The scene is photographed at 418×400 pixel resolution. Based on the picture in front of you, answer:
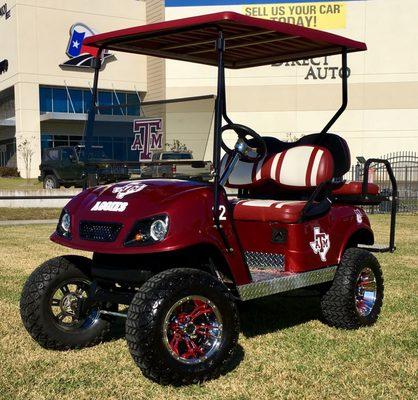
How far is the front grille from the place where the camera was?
11.9ft

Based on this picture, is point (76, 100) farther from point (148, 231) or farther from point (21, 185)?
point (148, 231)

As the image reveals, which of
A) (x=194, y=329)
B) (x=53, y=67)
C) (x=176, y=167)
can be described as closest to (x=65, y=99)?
(x=53, y=67)

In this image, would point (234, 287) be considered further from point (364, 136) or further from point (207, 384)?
point (364, 136)

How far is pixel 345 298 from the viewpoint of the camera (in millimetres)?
4664

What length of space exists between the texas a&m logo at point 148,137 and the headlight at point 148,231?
83cm

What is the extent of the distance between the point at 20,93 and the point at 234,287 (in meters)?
38.1

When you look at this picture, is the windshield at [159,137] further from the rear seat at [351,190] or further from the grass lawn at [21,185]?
the grass lawn at [21,185]

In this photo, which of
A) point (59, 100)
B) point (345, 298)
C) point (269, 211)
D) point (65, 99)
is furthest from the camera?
point (65, 99)

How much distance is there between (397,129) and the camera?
36.7 meters

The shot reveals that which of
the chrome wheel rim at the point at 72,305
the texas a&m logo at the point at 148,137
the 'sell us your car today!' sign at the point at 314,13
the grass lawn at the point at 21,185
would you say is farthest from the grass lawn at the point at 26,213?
the 'sell us your car today!' sign at the point at 314,13

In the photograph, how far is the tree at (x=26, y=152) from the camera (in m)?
38.3

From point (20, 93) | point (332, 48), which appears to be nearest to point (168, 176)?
point (332, 48)

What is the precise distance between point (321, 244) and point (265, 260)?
0.45 meters

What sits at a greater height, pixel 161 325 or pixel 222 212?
pixel 222 212
